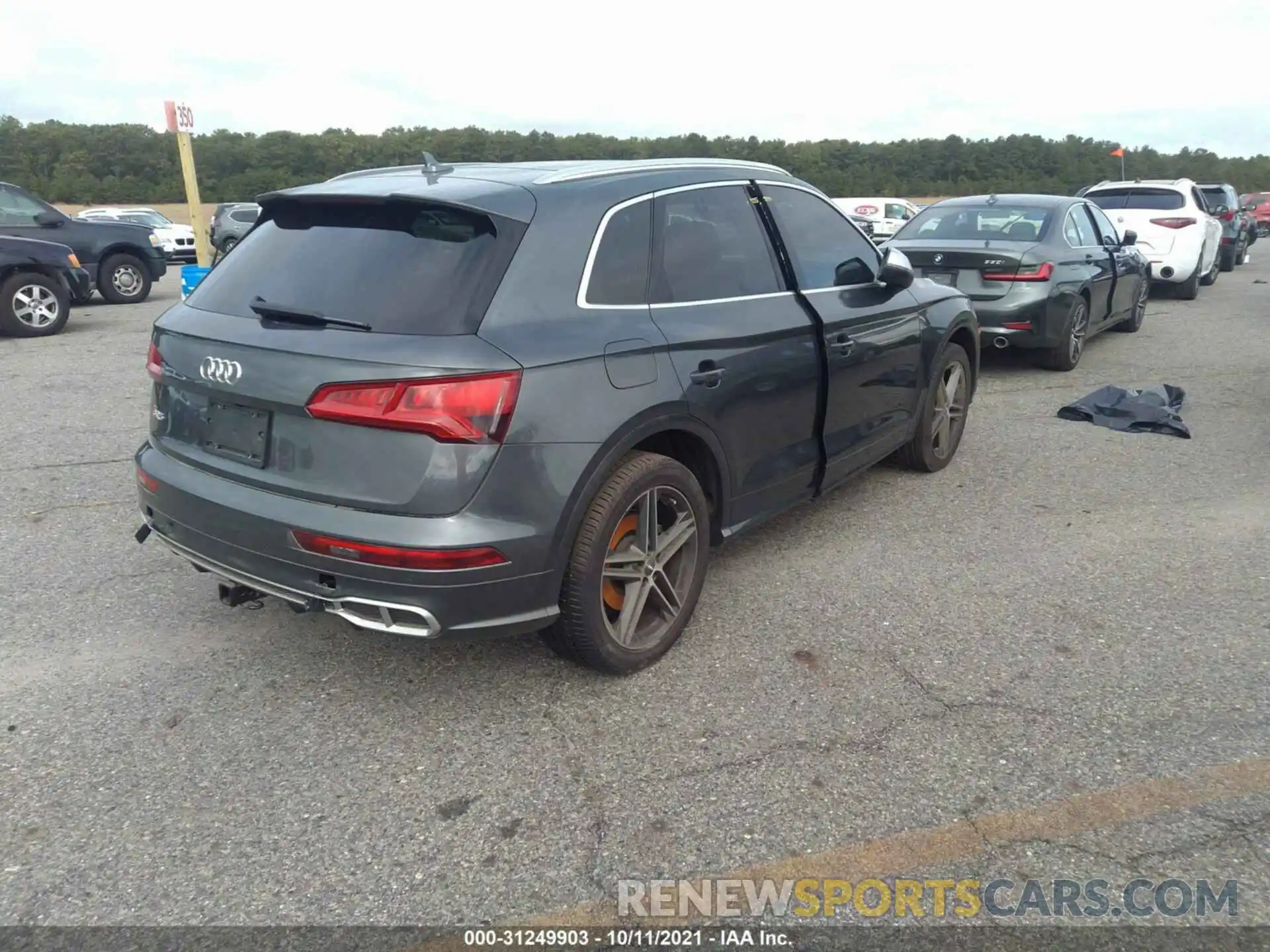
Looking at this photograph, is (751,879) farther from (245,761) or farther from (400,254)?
(400,254)

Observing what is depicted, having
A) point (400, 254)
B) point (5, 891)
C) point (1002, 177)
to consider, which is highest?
point (1002, 177)

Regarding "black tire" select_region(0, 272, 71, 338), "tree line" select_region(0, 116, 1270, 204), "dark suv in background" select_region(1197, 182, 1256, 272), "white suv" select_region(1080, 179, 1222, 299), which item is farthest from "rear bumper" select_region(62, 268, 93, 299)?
"tree line" select_region(0, 116, 1270, 204)

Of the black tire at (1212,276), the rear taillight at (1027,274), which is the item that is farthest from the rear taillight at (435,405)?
the black tire at (1212,276)

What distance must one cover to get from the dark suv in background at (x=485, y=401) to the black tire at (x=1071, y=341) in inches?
222

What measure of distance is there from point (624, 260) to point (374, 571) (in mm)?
1384

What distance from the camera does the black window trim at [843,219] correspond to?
437 centimetres

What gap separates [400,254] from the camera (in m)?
3.13

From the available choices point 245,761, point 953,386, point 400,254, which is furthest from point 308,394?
point 953,386

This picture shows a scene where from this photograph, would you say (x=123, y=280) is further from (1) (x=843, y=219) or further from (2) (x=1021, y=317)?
(1) (x=843, y=219)

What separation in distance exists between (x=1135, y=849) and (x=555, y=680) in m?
1.87

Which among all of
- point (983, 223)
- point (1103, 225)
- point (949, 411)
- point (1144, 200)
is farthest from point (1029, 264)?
point (1144, 200)

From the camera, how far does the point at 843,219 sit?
492 cm

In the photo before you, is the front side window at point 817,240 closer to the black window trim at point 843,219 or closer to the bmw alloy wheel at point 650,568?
the black window trim at point 843,219

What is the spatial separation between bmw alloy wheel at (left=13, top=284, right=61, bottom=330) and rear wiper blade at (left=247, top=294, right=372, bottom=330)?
9626 millimetres
